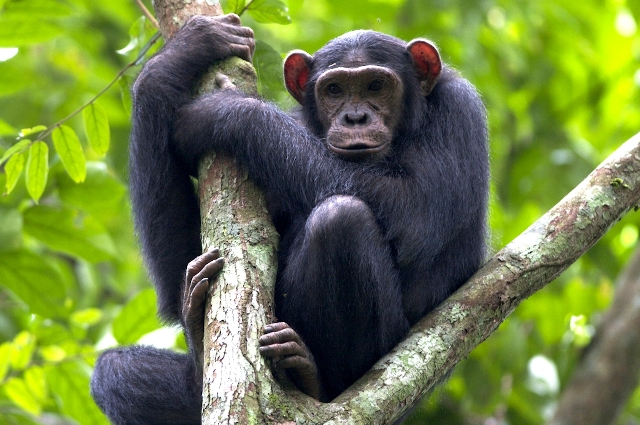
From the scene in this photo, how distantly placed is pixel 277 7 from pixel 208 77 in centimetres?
67

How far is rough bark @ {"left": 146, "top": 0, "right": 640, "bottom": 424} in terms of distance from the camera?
120 inches

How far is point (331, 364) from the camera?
4.08 meters

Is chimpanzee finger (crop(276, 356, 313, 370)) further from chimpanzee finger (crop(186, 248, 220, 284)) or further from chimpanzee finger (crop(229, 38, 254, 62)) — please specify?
chimpanzee finger (crop(229, 38, 254, 62))

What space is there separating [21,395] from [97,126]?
6.71 ft

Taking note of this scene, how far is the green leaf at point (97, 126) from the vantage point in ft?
14.7

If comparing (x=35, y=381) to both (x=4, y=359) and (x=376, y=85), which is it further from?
(x=376, y=85)

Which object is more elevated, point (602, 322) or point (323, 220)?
point (323, 220)

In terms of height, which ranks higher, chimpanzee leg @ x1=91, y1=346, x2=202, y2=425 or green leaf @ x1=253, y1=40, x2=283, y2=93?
green leaf @ x1=253, y1=40, x2=283, y2=93

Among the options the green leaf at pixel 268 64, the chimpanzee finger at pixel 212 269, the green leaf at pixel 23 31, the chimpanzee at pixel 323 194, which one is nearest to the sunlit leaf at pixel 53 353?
the chimpanzee at pixel 323 194

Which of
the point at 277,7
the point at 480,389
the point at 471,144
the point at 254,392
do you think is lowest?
the point at 480,389

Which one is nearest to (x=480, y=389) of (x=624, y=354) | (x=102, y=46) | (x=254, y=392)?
(x=624, y=354)

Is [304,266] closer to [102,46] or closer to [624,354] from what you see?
[624,354]

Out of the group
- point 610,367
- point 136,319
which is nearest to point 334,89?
point 136,319

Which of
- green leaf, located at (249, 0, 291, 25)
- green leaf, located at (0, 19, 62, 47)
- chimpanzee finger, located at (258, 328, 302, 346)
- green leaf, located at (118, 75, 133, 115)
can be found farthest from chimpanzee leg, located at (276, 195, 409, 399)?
green leaf, located at (0, 19, 62, 47)
